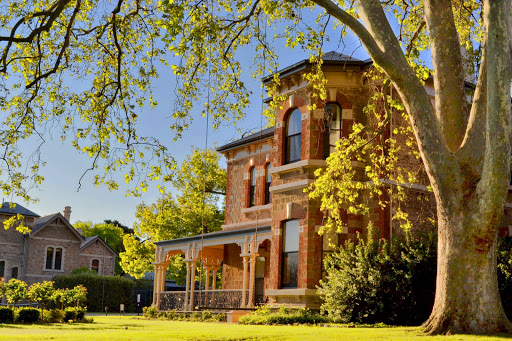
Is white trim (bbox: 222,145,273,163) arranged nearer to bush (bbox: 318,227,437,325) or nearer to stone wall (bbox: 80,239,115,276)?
bush (bbox: 318,227,437,325)

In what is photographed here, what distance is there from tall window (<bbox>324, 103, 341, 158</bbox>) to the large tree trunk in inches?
390

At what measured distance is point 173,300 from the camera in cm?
2958

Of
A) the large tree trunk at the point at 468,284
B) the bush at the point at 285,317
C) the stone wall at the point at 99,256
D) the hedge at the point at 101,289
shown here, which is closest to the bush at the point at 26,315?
the bush at the point at 285,317

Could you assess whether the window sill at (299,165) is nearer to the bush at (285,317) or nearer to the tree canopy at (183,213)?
the bush at (285,317)

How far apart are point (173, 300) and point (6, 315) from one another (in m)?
9.64

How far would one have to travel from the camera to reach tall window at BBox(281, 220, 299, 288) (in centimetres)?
2069

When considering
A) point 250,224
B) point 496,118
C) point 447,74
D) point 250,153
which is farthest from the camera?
point 250,153

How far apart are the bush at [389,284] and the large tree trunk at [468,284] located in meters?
5.55

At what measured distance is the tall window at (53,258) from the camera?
52.5m

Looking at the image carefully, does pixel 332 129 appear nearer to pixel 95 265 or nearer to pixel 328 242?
pixel 328 242

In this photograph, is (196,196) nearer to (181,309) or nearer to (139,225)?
(139,225)

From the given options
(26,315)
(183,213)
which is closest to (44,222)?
(183,213)

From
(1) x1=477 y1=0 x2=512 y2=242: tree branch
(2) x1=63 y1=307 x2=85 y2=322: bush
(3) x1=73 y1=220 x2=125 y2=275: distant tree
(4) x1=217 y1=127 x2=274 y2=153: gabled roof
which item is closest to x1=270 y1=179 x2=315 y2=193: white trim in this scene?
(4) x1=217 y1=127 x2=274 y2=153: gabled roof

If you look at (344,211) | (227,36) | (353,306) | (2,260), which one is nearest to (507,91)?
(227,36)
